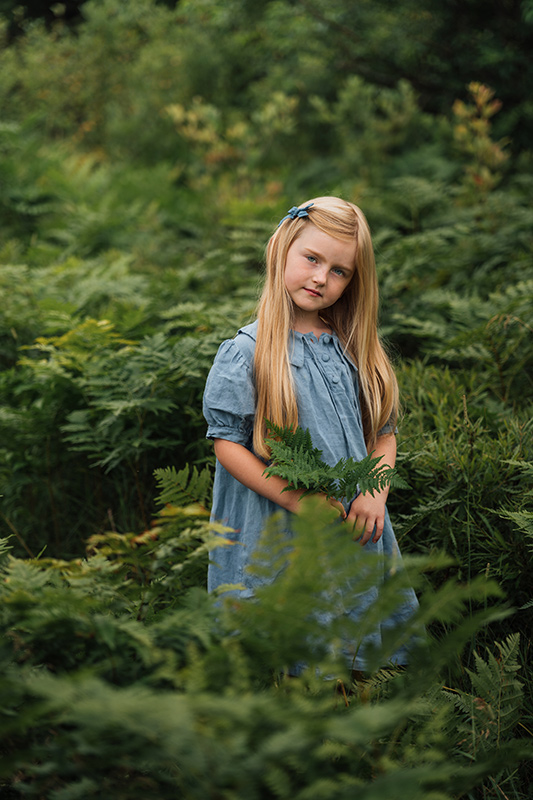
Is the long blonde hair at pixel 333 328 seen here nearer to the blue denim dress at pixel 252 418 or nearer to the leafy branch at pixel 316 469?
the blue denim dress at pixel 252 418

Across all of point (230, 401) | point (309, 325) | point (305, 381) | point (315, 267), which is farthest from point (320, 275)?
point (230, 401)

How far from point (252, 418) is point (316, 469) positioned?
392mm

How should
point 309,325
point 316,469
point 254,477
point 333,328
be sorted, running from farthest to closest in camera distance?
1. point 333,328
2. point 309,325
3. point 254,477
4. point 316,469

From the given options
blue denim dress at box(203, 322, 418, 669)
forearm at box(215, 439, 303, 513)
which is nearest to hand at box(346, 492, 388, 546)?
blue denim dress at box(203, 322, 418, 669)

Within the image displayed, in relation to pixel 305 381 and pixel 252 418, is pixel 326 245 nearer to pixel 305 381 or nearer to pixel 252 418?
pixel 305 381

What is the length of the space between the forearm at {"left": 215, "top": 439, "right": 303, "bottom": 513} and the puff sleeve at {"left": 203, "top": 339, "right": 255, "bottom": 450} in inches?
1.6

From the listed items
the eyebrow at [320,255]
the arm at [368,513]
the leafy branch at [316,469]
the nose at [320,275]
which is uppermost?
the eyebrow at [320,255]

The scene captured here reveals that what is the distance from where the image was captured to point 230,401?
6.87 ft

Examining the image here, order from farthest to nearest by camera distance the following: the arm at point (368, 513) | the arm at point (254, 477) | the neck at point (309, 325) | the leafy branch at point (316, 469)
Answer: the neck at point (309, 325)
the arm at point (368, 513)
the arm at point (254, 477)
the leafy branch at point (316, 469)

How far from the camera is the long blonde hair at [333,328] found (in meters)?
2.14

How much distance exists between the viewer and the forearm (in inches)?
80.5

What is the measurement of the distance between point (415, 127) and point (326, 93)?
5.07ft

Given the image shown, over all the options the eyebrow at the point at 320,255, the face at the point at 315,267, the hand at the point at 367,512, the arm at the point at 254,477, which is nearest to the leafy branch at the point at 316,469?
the arm at the point at 254,477

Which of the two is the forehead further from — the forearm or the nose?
the forearm
